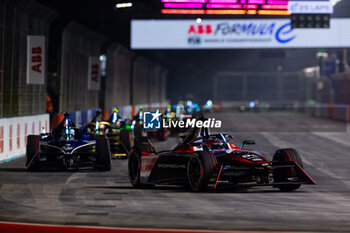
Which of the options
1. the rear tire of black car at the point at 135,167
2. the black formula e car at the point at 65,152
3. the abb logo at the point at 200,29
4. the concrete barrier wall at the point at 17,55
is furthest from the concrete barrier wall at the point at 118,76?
the rear tire of black car at the point at 135,167

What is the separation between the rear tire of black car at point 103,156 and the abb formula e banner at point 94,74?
1874 cm

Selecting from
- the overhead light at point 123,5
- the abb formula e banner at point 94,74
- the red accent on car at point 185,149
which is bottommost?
the red accent on car at point 185,149

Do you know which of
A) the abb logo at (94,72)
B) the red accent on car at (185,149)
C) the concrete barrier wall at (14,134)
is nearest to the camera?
the red accent on car at (185,149)

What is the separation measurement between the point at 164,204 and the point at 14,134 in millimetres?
11188

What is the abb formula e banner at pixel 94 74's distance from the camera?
122ft

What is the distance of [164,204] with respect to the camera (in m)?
11.7

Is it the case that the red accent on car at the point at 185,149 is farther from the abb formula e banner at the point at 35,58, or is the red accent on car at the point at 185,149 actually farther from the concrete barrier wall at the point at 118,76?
the concrete barrier wall at the point at 118,76

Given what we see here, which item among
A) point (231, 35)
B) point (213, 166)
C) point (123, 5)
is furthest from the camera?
point (231, 35)

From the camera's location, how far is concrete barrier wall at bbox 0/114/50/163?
20.8 m

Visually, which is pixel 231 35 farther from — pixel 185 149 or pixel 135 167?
pixel 185 149

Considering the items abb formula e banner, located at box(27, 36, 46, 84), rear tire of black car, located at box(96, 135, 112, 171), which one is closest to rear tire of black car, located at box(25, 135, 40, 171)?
rear tire of black car, located at box(96, 135, 112, 171)

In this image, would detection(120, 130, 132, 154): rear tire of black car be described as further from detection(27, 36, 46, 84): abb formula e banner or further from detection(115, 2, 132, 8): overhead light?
detection(115, 2, 132, 8): overhead light

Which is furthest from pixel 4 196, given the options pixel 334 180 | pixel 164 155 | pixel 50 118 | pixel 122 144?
pixel 50 118

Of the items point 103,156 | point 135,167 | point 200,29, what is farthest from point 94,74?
point 135,167
